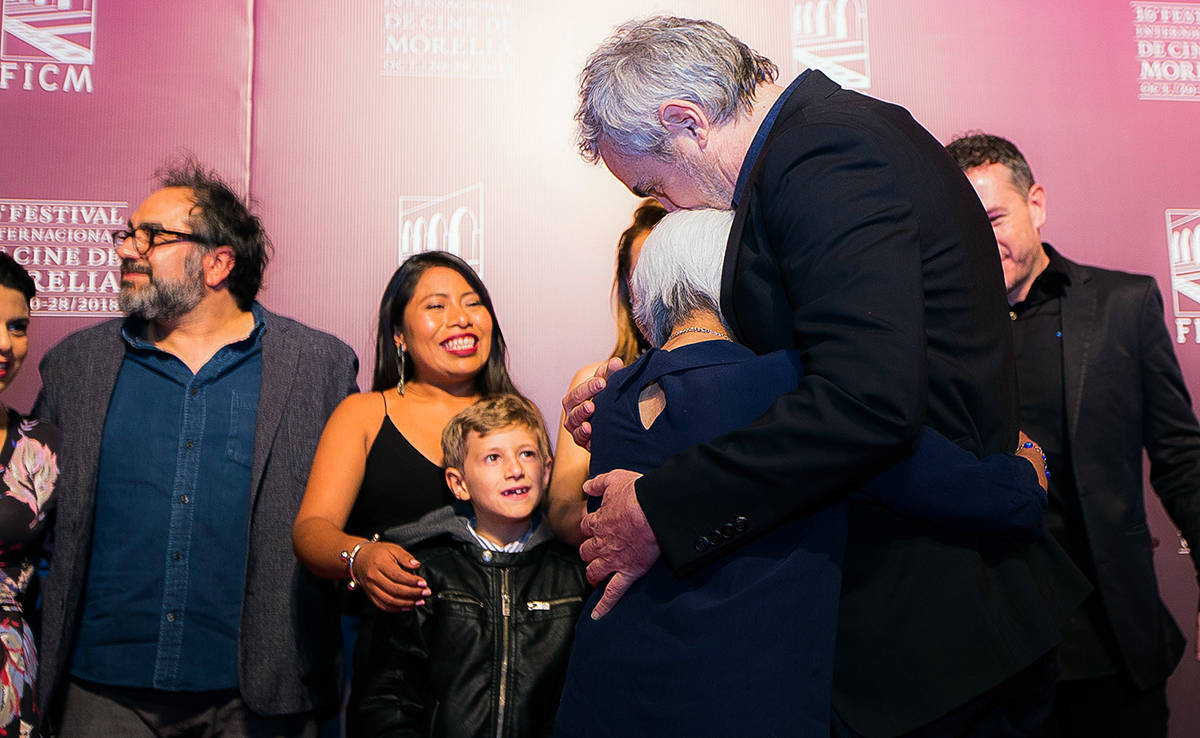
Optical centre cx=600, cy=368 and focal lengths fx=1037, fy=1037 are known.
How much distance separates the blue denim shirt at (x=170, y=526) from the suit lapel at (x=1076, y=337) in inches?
88.8

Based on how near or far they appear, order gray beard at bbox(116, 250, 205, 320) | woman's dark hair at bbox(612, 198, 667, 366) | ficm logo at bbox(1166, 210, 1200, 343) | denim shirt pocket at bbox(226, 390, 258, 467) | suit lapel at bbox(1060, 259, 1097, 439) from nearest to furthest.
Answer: suit lapel at bbox(1060, 259, 1097, 439) → denim shirt pocket at bbox(226, 390, 258, 467) → gray beard at bbox(116, 250, 205, 320) → woman's dark hair at bbox(612, 198, 667, 366) → ficm logo at bbox(1166, 210, 1200, 343)

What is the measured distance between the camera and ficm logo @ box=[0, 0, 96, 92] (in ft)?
11.6

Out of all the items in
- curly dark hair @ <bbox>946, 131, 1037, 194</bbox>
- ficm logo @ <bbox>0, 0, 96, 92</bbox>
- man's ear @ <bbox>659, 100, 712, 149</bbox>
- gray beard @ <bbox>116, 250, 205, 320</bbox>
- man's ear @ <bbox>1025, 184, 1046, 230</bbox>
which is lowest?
gray beard @ <bbox>116, 250, 205, 320</bbox>

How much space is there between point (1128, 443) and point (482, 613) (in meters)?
1.76

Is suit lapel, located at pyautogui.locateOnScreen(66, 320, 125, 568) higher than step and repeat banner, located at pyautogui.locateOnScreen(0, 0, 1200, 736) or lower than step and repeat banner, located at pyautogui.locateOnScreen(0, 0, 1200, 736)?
lower

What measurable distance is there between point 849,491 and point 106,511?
222cm

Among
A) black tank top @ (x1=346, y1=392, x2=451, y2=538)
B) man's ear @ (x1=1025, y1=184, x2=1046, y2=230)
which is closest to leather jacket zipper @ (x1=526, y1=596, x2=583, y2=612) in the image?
black tank top @ (x1=346, y1=392, x2=451, y2=538)

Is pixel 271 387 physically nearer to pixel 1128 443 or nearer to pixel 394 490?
pixel 394 490

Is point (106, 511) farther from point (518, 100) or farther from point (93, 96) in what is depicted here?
point (518, 100)

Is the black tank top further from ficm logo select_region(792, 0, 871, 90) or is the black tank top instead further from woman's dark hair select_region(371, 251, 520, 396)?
ficm logo select_region(792, 0, 871, 90)

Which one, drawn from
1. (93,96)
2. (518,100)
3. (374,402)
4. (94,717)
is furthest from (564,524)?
(93,96)

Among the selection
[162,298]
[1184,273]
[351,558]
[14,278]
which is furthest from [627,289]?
[1184,273]

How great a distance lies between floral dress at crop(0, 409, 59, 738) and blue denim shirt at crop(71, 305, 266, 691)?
152 mm

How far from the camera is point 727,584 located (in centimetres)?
139
